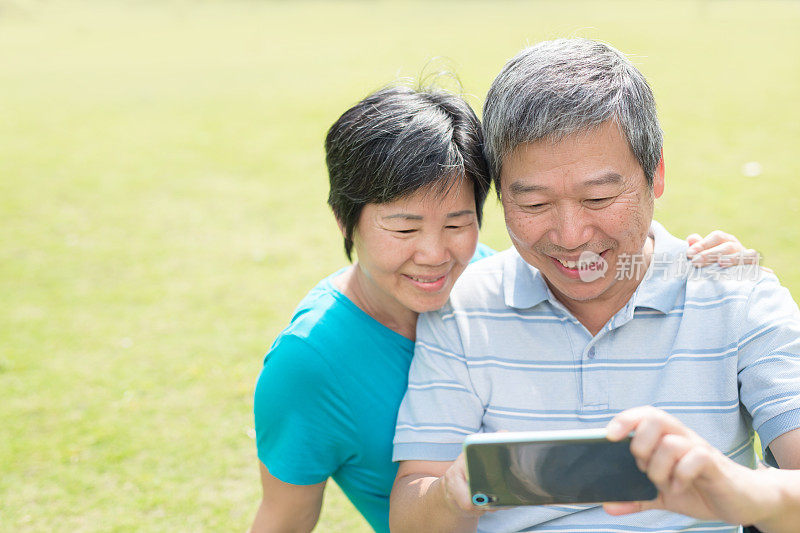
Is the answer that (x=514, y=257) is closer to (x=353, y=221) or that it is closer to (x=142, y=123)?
(x=353, y=221)

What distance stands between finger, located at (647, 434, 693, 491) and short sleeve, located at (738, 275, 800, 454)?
589 mm

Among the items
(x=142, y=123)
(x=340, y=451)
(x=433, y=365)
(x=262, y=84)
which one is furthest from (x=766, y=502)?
(x=262, y=84)

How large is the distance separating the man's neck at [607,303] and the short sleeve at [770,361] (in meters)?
0.32

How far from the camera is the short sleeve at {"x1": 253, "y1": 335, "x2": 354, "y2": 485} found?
2408 millimetres

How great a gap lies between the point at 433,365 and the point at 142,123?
1041cm

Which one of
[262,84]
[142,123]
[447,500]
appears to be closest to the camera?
[447,500]

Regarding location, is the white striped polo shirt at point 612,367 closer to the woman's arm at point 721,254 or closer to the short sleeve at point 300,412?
the woman's arm at point 721,254

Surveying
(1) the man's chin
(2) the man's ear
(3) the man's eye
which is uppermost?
(2) the man's ear

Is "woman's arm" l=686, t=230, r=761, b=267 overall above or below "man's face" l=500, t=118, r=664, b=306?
below

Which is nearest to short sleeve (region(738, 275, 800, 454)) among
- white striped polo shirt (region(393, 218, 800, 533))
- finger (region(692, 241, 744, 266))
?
white striped polo shirt (region(393, 218, 800, 533))

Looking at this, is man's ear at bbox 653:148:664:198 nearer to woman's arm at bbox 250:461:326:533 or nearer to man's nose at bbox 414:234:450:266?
man's nose at bbox 414:234:450:266

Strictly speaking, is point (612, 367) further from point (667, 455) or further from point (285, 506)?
point (285, 506)

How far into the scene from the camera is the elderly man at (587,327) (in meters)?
2.09

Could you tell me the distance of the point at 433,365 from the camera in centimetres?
240
